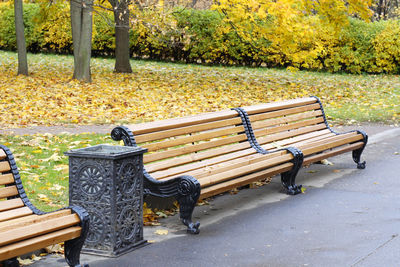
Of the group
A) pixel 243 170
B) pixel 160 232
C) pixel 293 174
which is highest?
pixel 243 170

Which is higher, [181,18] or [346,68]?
[181,18]

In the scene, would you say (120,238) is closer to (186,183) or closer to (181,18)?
(186,183)

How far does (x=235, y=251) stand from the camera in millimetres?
4992

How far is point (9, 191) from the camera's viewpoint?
14.6ft

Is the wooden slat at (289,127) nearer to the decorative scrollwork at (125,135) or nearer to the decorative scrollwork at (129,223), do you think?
the decorative scrollwork at (125,135)

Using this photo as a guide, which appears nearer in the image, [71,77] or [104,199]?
[104,199]

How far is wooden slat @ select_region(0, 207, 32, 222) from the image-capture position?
427 centimetres

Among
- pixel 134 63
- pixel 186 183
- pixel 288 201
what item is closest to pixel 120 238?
pixel 186 183

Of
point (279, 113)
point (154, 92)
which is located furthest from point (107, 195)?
point (154, 92)

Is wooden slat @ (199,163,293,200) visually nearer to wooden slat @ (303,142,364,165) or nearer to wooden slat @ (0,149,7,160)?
wooden slat @ (303,142,364,165)

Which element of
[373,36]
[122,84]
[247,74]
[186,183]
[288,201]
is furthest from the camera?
[373,36]

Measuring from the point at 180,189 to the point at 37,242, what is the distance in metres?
1.74

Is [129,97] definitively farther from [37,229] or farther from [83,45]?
[37,229]

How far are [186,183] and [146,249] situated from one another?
678 mm
